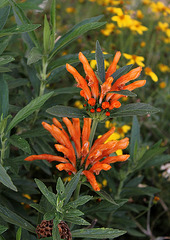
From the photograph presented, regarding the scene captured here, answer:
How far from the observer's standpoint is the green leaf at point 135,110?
74cm

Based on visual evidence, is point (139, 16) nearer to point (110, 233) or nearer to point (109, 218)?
point (109, 218)

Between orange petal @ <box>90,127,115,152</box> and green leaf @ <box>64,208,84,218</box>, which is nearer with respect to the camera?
green leaf @ <box>64,208,84,218</box>

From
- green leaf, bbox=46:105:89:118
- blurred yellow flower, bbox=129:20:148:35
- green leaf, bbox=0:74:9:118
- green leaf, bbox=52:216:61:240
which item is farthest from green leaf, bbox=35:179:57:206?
blurred yellow flower, bbox=129:20:148:35

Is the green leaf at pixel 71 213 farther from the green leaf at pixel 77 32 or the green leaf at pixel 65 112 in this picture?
the green leaf at pixel 77 32

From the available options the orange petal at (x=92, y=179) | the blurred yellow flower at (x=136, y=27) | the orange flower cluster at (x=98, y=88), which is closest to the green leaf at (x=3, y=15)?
the orange flower cluster at (x=98, y=88)

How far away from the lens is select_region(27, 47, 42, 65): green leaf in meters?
0.82

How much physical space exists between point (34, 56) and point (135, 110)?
31 cm

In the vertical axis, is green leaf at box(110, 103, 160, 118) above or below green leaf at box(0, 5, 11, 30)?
below

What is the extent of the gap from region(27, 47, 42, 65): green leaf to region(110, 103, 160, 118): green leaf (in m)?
0.25

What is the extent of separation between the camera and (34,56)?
33.2 inches

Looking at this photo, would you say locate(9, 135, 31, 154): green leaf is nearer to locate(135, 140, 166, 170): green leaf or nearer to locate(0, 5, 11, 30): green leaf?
locate(0, 5, 11, 30): green leaf

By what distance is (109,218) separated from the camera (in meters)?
1.23

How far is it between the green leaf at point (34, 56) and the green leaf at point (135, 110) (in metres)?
0.25

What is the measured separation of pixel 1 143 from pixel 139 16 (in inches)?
74.7
